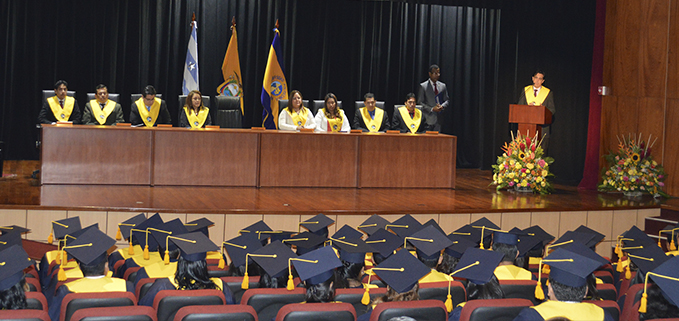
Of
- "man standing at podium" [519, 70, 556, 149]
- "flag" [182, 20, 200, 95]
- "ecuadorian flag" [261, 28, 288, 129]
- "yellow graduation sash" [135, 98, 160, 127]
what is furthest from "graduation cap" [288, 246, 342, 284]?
"flag" [182, 20, 200, 95]

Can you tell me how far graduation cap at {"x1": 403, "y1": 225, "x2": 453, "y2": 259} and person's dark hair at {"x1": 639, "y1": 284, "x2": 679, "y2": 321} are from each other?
1.08 m

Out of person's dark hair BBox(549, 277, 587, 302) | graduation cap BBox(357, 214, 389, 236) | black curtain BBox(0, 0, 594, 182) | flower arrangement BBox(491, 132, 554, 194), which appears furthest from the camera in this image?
black curtain BBox(0, 0, 594, 182)

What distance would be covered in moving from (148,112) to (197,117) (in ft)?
2.34

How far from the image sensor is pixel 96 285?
2834 mm

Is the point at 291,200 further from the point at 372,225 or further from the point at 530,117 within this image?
the point at 530,117

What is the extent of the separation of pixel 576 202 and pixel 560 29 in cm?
383

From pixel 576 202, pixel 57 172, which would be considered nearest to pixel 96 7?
pixel 57 172

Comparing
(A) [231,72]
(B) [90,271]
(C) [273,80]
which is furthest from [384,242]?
(A) [231,72]

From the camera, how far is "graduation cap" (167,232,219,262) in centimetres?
301

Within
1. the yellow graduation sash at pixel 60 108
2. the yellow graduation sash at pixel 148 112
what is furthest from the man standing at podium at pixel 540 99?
the yellow graduation sash at pixel 60 108

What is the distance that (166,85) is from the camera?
1031 centimetres

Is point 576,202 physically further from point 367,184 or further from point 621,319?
point 621,319

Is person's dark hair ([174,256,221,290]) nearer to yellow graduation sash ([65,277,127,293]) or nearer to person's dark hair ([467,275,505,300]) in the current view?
yellow graduation sash ([65,277,127,293])

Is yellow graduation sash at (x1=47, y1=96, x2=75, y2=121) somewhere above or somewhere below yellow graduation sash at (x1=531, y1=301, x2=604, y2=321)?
above
